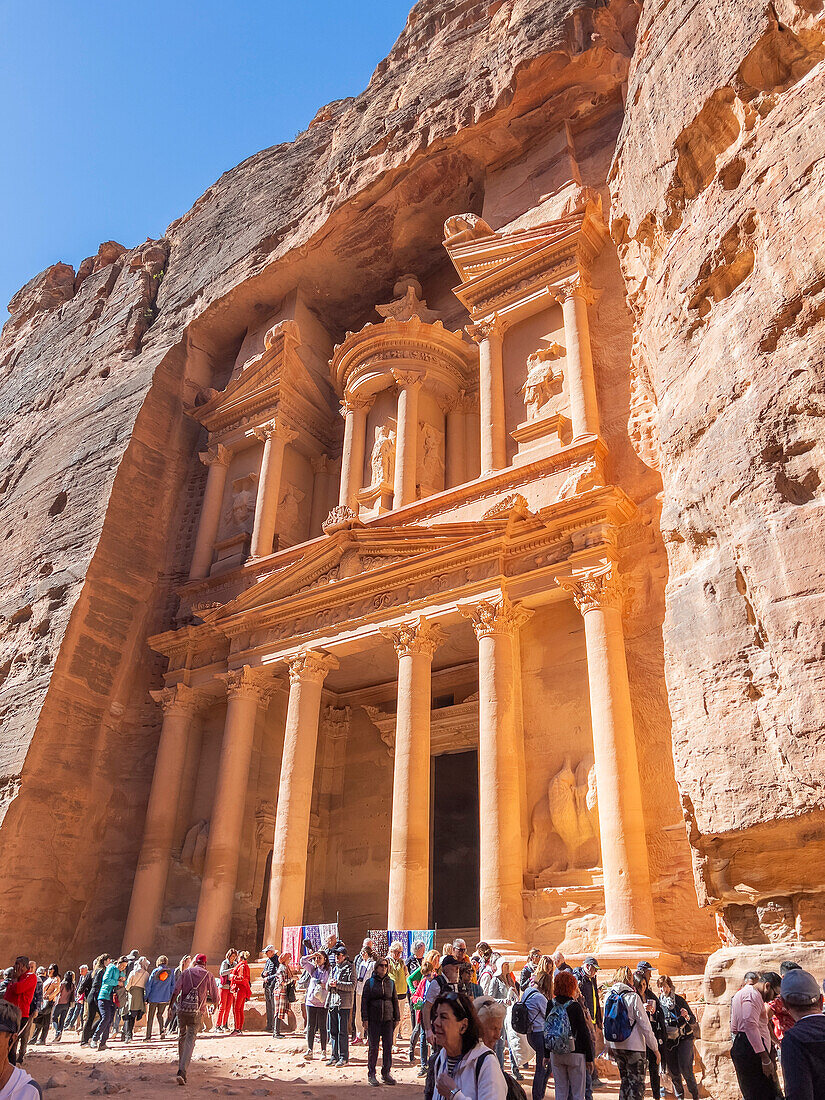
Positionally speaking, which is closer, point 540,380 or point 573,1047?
point 573,1047

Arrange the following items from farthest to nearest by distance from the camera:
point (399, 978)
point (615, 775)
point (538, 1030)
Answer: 1. point (615, 775)
2. point (399, 978)
3. point (538, 1030)

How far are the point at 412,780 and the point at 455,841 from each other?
14.7 ft

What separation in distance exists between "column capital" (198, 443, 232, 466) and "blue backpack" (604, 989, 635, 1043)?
20.1 metres

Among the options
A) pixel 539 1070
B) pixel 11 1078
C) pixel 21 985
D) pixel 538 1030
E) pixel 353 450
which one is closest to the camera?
pixel 11 1078

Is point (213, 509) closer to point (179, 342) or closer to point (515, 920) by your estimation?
point (179, 342)

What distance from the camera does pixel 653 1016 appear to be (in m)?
7.42

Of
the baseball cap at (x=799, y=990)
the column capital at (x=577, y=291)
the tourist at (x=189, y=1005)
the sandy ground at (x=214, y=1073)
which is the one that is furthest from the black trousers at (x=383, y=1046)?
the column capital at (x=577, y=291)

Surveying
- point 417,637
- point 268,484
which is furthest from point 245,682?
point 268,484

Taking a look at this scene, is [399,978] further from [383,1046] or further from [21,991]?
[21,991]

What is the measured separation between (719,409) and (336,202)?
2132cm

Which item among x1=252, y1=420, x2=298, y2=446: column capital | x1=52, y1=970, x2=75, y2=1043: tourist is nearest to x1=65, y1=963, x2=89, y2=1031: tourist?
x1=52, y1=970, x2=75, y2=1043: tourist

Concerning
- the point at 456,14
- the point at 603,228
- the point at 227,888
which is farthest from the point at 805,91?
the point at 456,14

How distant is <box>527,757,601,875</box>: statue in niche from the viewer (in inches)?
525

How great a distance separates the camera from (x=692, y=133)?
6309 mm
